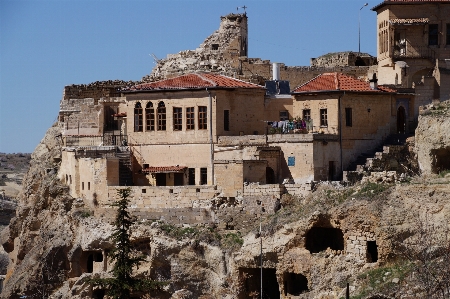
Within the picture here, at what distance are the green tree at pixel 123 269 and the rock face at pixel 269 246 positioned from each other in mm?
1351

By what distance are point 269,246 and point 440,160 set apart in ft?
31.5

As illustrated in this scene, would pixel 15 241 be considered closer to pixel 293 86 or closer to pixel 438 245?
pixel 293 86

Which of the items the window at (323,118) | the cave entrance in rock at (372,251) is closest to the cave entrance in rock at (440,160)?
the window at (323,118)

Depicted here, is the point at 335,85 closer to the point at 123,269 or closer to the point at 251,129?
the point at 251,129

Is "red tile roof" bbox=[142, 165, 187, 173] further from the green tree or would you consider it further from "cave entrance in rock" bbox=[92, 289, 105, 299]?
"cave entrance in rock" bbox=[92, 289, 105, 299]

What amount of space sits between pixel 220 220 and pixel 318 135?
625 cm

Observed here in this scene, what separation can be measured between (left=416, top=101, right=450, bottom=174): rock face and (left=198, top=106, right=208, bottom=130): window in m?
9.93

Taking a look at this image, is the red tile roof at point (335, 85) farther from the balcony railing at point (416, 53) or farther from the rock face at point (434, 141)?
the balcony railing at point (416, 53)

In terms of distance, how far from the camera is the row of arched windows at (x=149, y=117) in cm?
5750

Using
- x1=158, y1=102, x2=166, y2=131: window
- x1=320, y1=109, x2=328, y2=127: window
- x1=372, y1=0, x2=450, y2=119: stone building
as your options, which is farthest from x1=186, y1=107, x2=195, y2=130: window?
x1=372, y1=0, x2=450, y2=119: stone building

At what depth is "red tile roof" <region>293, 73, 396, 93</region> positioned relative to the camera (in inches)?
2238

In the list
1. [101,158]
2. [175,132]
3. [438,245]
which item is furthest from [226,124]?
[438,245]

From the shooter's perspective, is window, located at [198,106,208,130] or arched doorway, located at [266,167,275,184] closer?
arched doorway, located at [266,167,275,184]

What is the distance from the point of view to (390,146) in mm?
56375
